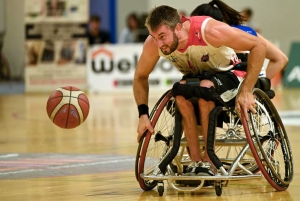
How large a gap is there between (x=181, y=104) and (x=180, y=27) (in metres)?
0.51

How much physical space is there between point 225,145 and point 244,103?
0.51 m

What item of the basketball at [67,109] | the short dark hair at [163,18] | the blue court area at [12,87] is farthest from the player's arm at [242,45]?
the blue court area at [12,87]

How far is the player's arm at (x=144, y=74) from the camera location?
4965 mm

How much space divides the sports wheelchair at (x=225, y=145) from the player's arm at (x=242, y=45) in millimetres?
122

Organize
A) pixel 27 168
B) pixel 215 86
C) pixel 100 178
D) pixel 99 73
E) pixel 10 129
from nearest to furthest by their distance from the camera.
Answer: pixel 215 86 → pixel 100 178 → pixel 27 168 → pixel 10 129 → pixel 99 73

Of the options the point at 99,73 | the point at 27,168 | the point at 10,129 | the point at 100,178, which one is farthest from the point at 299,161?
the point at 99,73

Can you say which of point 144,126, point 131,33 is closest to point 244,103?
point 144,126

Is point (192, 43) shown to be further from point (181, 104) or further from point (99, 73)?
point (99, 73)

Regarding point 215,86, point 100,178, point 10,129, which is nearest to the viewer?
point 215,86

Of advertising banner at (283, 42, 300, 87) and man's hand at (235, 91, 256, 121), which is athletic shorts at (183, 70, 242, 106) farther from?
advertising banner at (283, 42, 300, 87)

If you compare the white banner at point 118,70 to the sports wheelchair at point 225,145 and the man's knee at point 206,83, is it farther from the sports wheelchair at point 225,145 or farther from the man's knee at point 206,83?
the man's knee at point 206,83

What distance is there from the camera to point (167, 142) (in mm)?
5008

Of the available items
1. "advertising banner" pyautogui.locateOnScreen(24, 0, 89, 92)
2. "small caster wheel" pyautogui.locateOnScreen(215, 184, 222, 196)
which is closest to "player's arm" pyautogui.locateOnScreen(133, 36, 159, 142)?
"small caster wheel" pyautogui.locateOnScreen(215, 184, 222, 196)

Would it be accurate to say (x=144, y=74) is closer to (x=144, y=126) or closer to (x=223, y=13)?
(x=144, y=126)
